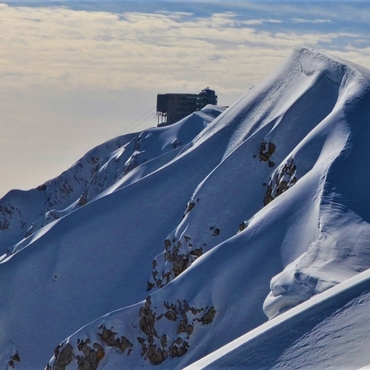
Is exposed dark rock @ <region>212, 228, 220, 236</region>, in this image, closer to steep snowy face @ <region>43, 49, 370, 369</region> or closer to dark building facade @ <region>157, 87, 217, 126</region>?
steep snowy face @ <region>43, 49, 370, 369</region>

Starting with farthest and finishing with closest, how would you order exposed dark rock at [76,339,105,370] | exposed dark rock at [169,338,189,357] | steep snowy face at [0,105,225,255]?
1. steep snowy face at [0,105,225,255]
2. exposed dark rock at [76,339,105,370]
3. exposed dark rock at [169,338,189,357]

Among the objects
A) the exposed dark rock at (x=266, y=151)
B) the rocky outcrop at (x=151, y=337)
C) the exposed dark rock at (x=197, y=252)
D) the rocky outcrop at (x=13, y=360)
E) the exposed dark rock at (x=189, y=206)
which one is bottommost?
the rocky outcrop at (x=13, y=360)

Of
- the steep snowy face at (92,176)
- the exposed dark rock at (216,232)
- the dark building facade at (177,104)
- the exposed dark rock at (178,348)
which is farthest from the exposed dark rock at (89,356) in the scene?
the dark building facade at (177,104)

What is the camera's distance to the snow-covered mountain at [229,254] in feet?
101

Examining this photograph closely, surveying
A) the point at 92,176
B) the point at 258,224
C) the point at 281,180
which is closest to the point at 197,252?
the point at 281,180

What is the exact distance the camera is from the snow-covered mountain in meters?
30.7

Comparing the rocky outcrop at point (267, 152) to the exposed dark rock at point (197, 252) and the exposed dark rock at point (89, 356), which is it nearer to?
the exposed dark rock at point (197, 252)

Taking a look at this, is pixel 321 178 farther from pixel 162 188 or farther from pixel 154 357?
pixel 162 188

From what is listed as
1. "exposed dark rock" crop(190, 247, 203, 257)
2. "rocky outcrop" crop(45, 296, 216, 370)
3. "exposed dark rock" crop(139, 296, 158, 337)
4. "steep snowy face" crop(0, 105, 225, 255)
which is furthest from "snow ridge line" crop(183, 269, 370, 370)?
"steep snowy face" crop(0, 105, 225, 255)

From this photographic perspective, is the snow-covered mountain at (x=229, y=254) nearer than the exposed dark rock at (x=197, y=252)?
Yes

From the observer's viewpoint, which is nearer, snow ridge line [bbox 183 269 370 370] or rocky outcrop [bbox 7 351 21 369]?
snow ridge line [bbox 183 269 370 370]

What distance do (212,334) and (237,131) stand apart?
2628cm

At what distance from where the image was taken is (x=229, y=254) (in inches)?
2010

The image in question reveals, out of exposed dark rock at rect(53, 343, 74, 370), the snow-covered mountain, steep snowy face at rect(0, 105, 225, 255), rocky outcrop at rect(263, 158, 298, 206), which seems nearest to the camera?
the snow-covered mountain
